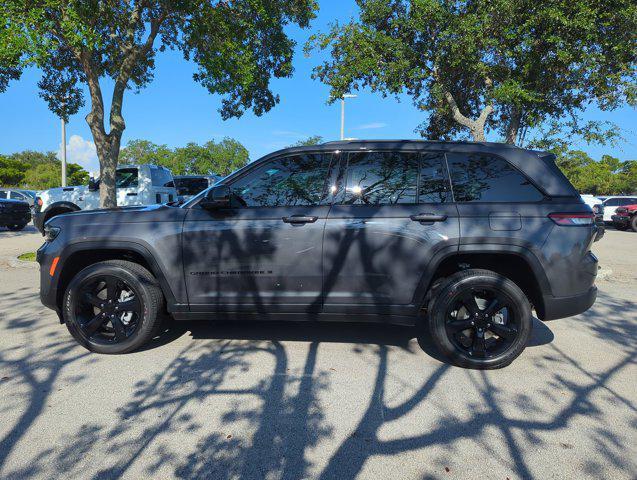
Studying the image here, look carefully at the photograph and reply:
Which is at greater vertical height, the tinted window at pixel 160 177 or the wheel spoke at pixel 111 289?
the tinted window at pixel 160 177

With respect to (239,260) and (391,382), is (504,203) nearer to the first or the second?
(391,382)

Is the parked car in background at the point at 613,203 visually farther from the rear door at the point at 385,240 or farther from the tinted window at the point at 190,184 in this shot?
the rear door at the point at 385,240

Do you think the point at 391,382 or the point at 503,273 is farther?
the point at 503,273

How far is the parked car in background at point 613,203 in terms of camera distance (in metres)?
20.5

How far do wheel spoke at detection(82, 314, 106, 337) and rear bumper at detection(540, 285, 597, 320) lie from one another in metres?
3.78

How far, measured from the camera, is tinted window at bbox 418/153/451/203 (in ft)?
11.3

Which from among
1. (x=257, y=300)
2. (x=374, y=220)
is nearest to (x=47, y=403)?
(x=257, y=300)

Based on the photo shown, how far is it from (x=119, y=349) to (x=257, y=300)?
1323mm

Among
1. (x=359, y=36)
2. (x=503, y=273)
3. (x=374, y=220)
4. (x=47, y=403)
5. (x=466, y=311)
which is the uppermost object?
(x=359, y=36)

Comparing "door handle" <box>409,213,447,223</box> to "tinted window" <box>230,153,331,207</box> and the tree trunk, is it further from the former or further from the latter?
the tree trunk

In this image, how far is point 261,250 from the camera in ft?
11.2

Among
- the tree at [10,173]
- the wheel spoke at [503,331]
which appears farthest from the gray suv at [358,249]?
the tree at [10,173]

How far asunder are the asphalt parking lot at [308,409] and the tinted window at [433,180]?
4.71 feet

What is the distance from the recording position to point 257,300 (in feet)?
11.3
